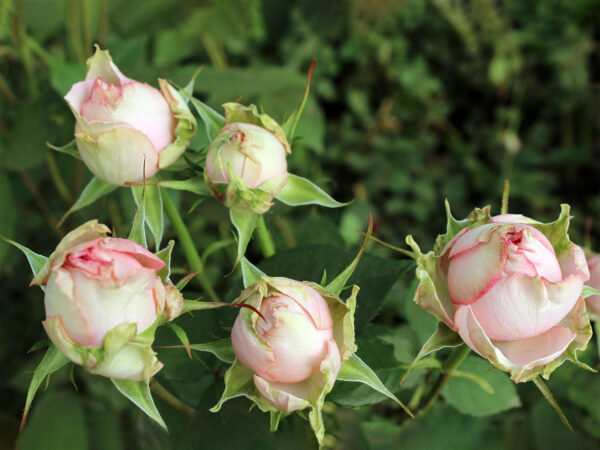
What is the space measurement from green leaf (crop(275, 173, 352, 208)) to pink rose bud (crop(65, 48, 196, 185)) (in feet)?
0.25

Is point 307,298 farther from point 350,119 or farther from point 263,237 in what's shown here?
point 350,119

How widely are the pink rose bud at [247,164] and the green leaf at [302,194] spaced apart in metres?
0.02

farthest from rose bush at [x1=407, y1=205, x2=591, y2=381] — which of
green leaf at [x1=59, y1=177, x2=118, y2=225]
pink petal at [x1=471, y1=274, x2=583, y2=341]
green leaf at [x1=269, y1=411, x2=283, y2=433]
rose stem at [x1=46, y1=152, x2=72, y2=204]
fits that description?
rose stem at [x1=46, y1=152, x2=72, y2=204]

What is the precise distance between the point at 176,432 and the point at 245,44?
1.04 meters

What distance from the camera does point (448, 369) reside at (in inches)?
15.9

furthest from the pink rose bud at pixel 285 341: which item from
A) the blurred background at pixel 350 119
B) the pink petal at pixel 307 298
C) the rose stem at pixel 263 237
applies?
the blurred background at pixel 350 119

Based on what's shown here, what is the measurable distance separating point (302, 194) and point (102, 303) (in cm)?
16

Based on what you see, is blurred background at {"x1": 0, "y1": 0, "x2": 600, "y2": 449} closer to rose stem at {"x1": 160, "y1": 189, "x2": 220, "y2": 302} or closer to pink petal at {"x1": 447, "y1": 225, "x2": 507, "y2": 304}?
rose stem at {"x1": 160, "y1": 189, "x2": 220, "y2": 302}

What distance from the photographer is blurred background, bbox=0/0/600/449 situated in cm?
61

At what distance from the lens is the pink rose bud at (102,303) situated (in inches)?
11.4

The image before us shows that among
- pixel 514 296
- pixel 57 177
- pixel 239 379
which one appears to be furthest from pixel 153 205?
pixel 57 177

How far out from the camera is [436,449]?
1.55 ft

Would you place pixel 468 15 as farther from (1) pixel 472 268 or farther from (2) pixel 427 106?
(1) pixel 472 268

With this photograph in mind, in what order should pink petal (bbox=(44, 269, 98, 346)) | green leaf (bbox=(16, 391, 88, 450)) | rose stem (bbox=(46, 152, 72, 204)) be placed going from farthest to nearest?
rose stem (bbox=(46, 152, 72, 204)) < green leaf (bbox=(16, 391, 88, 450)) < pink petal (bbox=(44, 269, 98, 346))
